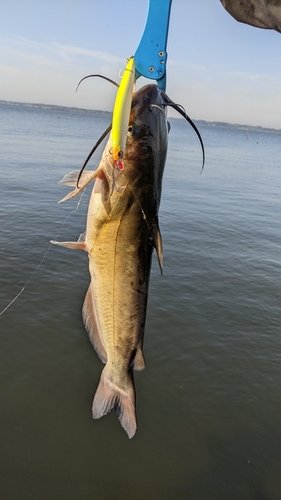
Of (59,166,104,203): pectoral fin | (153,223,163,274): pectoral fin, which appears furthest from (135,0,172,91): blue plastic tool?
(153,223,163,274): pectoral fin

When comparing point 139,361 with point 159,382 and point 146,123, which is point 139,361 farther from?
point 159,382

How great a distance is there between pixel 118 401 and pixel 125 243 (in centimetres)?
155

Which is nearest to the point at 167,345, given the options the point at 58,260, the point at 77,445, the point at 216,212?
the point at 77,445

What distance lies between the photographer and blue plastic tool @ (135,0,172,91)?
2.57 meters

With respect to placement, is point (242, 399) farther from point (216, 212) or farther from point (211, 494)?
point (216, 212)

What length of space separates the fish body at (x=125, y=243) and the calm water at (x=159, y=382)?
1.75 ft

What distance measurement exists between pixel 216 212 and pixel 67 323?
12.4 metres

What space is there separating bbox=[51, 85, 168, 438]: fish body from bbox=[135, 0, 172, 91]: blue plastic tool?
0.16 meters

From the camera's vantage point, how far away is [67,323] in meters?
8.87

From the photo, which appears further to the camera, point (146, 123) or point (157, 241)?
point (157, 241)

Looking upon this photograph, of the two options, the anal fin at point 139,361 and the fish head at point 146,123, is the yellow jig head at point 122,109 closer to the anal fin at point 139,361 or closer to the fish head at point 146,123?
the fish head at point 146,123

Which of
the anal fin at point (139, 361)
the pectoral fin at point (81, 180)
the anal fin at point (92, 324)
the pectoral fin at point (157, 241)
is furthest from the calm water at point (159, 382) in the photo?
the anal fin at point (139, 361)

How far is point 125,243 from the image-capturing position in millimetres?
2910

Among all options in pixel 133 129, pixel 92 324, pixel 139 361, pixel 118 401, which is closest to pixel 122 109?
pixel 133 129
